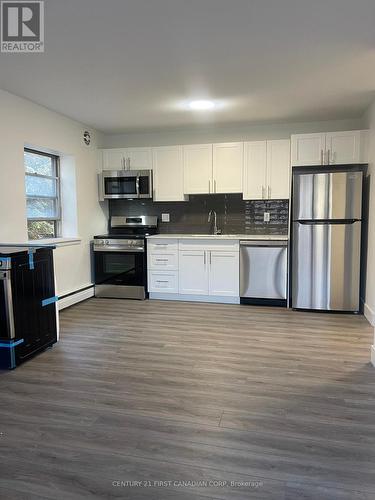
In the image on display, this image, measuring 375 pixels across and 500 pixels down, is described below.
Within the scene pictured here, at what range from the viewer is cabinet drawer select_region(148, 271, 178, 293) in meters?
5.11

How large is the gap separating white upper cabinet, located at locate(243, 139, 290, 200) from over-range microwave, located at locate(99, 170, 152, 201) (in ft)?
4.58

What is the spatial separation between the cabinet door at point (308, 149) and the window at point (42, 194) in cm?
306

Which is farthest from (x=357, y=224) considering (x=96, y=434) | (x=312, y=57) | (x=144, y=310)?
(x=96, y=434)

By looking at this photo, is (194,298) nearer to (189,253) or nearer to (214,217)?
(189,253)

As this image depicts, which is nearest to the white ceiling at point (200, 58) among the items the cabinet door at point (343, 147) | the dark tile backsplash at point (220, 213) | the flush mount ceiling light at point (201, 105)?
the flush mount ceiling light at point (201, 105)

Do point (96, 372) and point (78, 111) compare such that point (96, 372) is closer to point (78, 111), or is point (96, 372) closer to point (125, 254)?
point (125, 254)

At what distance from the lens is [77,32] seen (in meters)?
2.49

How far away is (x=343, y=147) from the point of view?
452cm

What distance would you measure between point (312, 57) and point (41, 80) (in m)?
2.34

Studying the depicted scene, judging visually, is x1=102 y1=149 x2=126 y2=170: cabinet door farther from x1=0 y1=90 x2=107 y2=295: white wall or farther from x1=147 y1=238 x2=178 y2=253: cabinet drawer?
x1=147 y1=238 x2=178 y2=253: cabinet drawer

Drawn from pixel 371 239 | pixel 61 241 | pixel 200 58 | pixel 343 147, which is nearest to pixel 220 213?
pixel 343 147

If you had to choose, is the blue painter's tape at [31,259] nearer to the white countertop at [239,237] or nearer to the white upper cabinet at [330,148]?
the white countertop at [239,237]

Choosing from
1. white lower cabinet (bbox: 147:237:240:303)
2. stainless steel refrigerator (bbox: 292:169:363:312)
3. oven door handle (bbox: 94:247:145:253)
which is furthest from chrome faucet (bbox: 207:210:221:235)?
stainless steel refrigerator (bbox: 292:169:363:312)

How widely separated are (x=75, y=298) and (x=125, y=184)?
175 centimetres
